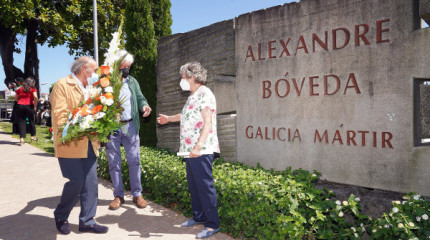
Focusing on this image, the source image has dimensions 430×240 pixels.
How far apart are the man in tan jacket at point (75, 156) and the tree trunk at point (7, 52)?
66.9 ft

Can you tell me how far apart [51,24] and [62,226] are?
56.5 ft

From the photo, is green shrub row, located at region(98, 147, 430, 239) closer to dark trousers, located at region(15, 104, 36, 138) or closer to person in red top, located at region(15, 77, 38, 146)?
person in red top, located at region(15, 77, 38, 146)

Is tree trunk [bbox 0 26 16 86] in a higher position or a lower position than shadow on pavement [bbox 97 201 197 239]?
higher

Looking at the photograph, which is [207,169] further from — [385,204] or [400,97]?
[400,97]

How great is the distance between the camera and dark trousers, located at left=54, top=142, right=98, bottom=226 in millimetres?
3818

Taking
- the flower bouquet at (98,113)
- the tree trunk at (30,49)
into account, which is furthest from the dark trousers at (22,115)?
the tree trunk at (30,49)

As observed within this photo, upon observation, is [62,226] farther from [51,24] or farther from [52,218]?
[51,24]

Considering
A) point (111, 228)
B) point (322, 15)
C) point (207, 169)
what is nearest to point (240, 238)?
point (207, 169)

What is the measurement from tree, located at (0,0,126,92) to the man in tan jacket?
49.8 ft

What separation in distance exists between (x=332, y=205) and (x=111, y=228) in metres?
2.45

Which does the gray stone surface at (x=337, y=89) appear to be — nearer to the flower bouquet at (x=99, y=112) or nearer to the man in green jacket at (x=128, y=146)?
the man in green jacket at (x=128, y=146)

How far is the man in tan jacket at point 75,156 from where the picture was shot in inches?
147

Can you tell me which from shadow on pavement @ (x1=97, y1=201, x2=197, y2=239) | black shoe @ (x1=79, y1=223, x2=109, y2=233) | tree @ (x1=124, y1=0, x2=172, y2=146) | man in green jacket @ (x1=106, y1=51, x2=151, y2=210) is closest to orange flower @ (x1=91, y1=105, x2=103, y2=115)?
man in green jacket @ (x1=106, y1=51, x2=151, y2=210)

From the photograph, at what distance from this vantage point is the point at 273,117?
192 inches
